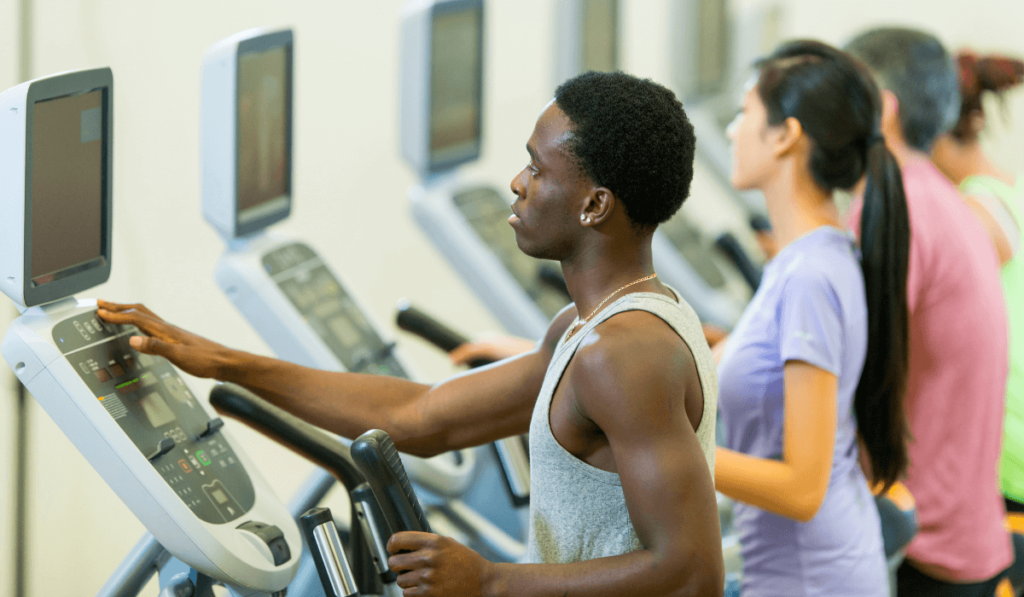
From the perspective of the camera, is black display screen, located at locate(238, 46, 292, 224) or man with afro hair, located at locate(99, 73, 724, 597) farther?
black display screen, located at locate(238, 46, 292, 224)

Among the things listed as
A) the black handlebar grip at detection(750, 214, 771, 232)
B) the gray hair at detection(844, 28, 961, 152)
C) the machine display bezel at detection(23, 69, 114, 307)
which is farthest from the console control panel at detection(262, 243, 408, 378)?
the black handlebar grip at detection(750, 214, 771, 232)

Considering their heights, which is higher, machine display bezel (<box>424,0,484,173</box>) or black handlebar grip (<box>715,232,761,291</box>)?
machine display bezel (<box>424,0,484,173</box>)

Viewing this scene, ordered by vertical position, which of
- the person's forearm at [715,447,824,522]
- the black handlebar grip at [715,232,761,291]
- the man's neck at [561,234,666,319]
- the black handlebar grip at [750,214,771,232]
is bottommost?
the black handlebar grip at [750,214,771,232]

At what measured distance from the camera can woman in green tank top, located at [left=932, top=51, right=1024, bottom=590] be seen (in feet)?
8.22

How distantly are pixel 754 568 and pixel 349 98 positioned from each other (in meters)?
2.13

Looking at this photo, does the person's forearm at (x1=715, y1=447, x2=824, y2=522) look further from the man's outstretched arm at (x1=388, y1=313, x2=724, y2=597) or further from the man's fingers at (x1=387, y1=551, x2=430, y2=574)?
the man's fingers at (x1=387, y1=551, x2=430, y2=574)

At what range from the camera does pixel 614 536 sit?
3.71 ft

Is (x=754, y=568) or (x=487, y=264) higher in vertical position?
(x=487, y=264)

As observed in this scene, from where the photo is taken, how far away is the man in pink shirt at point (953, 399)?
82.7 inches

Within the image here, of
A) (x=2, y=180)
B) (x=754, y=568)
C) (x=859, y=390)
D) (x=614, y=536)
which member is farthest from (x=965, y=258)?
(x=2, y=180)

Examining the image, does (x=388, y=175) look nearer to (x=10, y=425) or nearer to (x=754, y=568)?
(x=10, y=425)

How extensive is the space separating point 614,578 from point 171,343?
2.58 feet

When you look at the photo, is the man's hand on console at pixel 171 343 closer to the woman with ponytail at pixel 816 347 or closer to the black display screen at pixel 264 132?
the black display screen at pixel 264 132

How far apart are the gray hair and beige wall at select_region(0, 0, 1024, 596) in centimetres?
131
